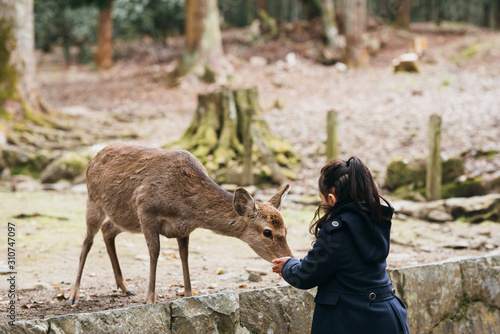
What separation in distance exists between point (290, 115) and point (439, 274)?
1020 centimetres

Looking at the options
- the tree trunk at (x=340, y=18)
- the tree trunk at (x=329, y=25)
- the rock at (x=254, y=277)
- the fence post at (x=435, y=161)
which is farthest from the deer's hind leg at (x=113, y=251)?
the tree trunk at (x=340, y=18)

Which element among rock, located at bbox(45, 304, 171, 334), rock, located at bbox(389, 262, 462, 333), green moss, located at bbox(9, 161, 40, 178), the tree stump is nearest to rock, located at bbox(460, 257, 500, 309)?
rock, located at bbox(389, 262, 462, 333)

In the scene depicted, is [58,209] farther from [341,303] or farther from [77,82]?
[77,82]

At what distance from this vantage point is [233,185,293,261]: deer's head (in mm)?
3973

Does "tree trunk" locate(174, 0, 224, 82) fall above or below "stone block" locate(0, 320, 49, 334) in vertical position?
above

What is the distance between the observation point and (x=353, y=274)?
3.34 meters

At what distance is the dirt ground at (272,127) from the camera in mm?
5543

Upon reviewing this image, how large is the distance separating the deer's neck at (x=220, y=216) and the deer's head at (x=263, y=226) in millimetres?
78

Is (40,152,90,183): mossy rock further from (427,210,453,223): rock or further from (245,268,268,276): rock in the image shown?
(427,210,453,223): rock

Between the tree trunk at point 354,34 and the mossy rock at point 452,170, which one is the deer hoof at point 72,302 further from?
the tree trunk at point 354,34

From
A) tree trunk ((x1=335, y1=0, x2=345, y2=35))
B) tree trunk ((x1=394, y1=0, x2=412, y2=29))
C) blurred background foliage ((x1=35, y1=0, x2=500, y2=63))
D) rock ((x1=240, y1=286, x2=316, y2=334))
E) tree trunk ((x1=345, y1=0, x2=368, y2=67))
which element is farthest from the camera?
tree trunk ((x1=394, y1=0, x2=412, y2=29))

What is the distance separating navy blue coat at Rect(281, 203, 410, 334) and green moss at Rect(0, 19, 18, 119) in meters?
11.1

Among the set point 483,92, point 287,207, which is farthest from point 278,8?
point 287,207

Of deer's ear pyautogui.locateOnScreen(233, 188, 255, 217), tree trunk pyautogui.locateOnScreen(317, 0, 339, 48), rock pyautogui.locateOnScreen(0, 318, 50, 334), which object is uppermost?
tree trunk pyautogui.locateOnScreen(317, 0, 339, 48)
